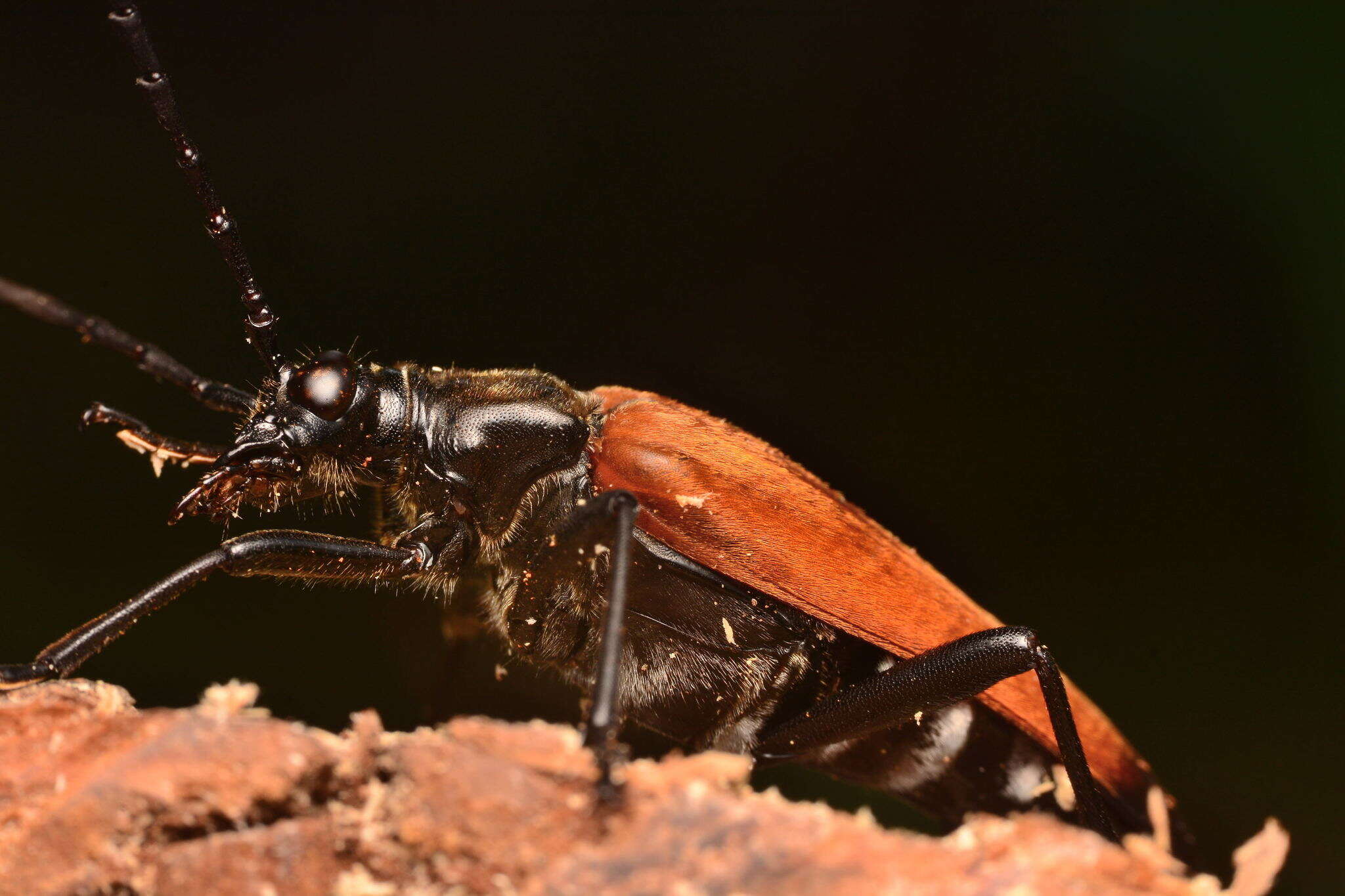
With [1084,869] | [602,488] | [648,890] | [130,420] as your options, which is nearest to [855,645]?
[602,488]

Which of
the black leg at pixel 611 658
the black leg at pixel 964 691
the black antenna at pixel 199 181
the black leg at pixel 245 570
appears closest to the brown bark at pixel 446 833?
the black leg at pixel 611 658

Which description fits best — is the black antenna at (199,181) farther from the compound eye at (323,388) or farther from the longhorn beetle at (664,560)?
the compound eye at (323,388)

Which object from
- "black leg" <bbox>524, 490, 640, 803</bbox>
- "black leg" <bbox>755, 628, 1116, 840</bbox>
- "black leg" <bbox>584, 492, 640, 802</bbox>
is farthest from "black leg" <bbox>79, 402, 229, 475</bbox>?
"black leg" <bbox>755, 628, 1116, 840</bbox>

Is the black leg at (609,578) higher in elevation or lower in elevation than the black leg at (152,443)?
lower

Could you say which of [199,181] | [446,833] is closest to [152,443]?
[199,181]

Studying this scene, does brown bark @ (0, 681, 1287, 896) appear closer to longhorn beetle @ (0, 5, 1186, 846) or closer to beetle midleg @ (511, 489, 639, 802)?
beetle midleg @ (511, 489, 639, 802)

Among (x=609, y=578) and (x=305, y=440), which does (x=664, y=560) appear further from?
(x=305, y=440)

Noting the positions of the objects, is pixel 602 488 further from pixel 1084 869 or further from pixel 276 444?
pixel 1084 869
